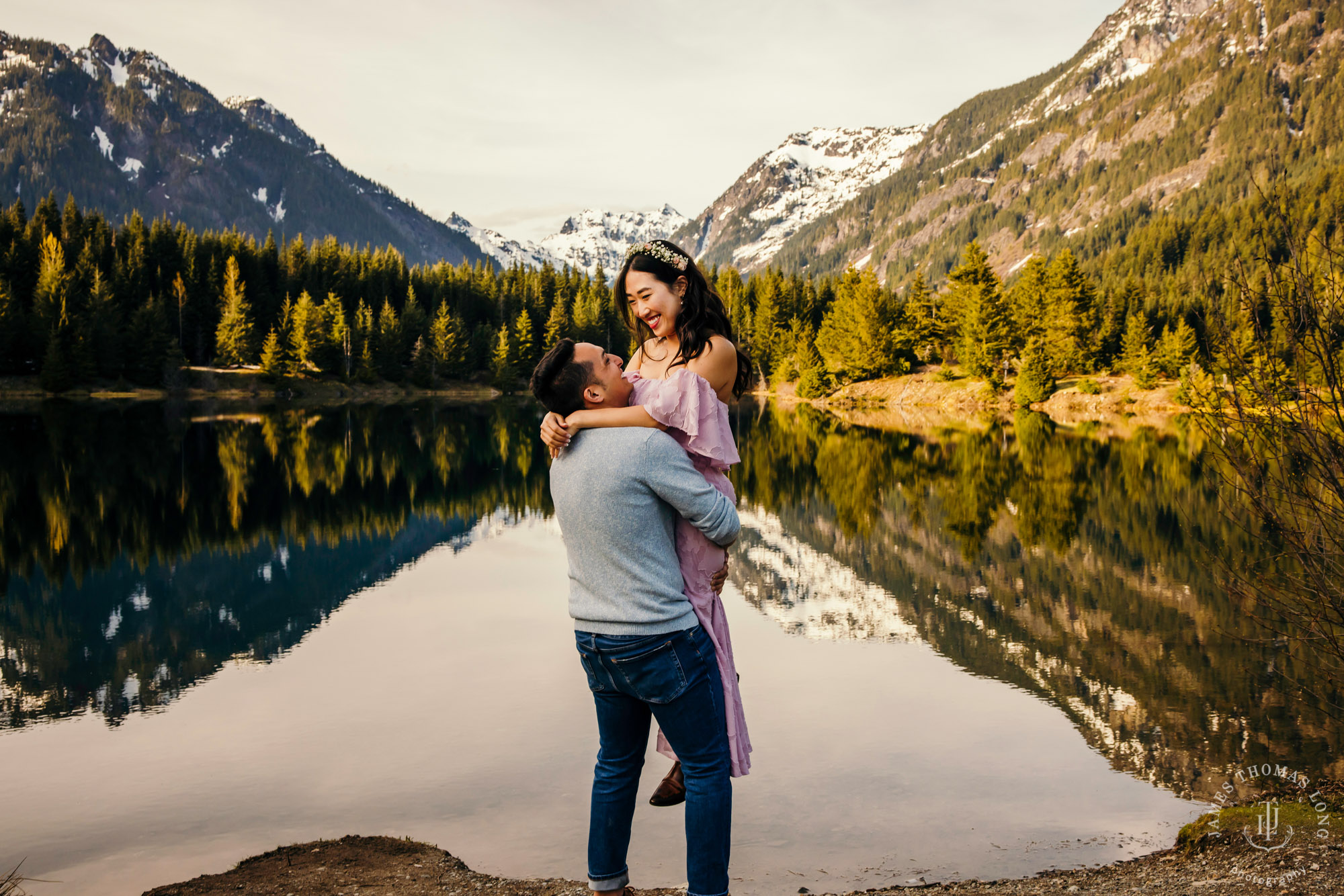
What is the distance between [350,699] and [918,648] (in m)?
6.03

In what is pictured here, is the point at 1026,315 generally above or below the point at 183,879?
above

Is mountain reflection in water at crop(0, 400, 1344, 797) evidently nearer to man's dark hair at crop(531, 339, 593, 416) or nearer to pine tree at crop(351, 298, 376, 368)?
man's dark hair at crop(531, 339, 593, 416)

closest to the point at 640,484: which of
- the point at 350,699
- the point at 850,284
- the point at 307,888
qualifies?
the point at 307,888

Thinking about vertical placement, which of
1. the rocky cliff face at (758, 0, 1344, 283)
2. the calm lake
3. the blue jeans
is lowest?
the calm lake

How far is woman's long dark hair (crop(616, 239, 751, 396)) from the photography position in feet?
12.4

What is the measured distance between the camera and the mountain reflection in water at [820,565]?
802 centimetres

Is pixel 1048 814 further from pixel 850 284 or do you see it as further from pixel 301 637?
pixel 850 284

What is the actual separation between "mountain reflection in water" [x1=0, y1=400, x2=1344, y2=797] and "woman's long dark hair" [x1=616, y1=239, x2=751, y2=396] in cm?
319

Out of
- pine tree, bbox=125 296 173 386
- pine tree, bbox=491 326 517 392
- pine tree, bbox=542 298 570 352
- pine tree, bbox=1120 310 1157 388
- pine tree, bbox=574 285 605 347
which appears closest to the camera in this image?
pine tree, bbox=1120 310 1157 388

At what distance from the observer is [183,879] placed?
483 cm

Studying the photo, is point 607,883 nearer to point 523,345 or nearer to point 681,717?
point 681,717

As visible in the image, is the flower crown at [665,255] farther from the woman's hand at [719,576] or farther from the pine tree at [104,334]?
the pine tree at [104,334]

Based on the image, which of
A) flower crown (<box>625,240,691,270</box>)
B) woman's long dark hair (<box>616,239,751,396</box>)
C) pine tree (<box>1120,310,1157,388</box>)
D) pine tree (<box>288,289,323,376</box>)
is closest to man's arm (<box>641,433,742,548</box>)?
woman's long dark hair (<box>616,239,751,396</box>)

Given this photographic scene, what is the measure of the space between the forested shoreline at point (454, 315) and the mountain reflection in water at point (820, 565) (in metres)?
26.5
